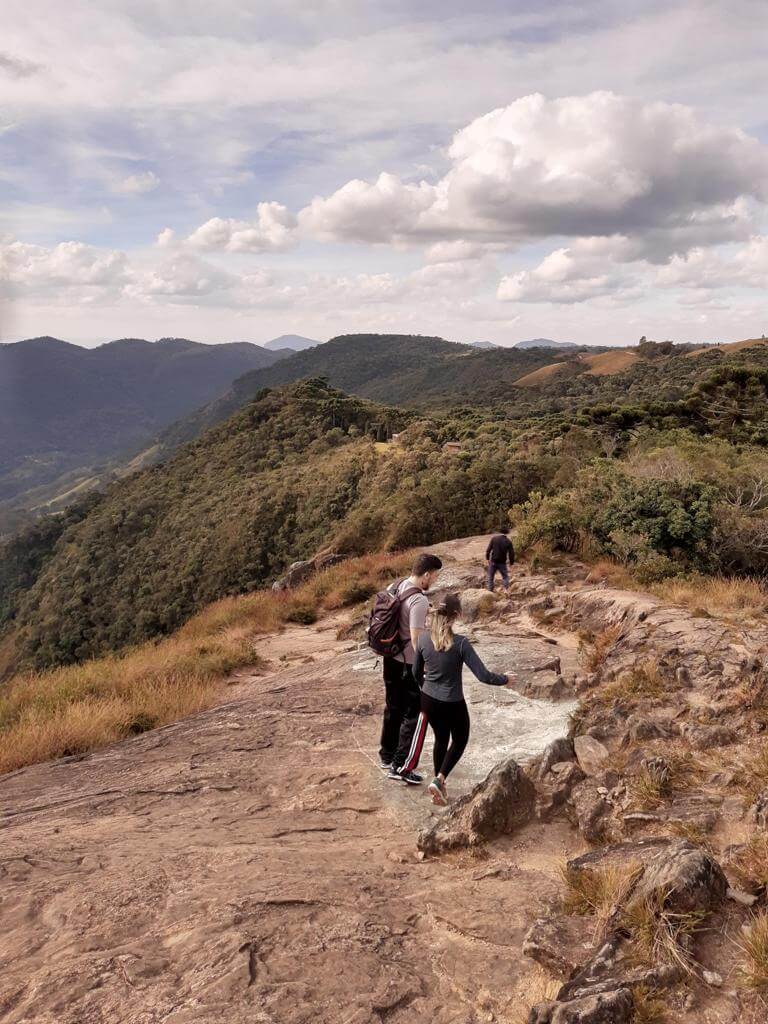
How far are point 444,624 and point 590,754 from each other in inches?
64.6

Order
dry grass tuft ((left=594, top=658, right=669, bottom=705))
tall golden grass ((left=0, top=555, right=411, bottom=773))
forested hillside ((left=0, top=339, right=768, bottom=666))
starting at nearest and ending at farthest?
dry grass tuft ((left=594, top=658, right=669, bottom=705)), tall golden grass ((left=0, top=555, right=411, bottom=773)), forested hillside ((left=0, top=339, right=768, bottom=666))

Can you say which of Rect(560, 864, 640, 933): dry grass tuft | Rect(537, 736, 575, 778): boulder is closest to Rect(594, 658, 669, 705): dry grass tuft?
Rect(537, 736, 575, 778): boulder

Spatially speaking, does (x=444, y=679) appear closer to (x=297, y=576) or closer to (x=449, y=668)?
(x=449, y=668)

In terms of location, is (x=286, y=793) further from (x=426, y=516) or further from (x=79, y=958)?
(x=426, y=516)

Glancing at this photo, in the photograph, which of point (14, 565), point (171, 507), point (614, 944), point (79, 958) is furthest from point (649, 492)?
point (14, 565)

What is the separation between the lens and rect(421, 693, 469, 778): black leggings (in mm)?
4652

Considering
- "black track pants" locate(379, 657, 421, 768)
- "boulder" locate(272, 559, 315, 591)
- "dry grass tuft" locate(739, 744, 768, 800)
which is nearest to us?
"dry grass tuft" locate(739, 744, 768, 800)

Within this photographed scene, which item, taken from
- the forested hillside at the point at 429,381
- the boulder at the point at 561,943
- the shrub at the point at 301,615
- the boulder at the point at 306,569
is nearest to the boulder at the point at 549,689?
the boulder at the point at 561,943

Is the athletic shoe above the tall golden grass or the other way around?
above

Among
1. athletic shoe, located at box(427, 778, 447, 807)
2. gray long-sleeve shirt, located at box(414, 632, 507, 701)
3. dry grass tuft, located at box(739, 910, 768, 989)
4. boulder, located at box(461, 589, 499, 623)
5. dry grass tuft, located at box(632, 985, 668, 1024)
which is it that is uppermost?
gray long-sleeve shirt, located at box(414, 632, 507, 701)

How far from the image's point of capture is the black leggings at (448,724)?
4652 millimetres

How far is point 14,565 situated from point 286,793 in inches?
2470

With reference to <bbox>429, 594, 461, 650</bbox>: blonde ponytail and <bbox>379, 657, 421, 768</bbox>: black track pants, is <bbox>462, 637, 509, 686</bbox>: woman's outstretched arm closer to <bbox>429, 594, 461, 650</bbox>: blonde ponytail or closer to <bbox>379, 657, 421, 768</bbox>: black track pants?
<bbox>429, 594, 461, 650</bbox>: blonde ponytail

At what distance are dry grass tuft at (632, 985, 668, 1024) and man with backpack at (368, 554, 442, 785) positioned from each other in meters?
2.69
